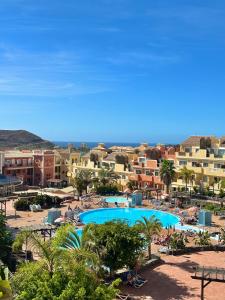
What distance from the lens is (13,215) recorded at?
155ft

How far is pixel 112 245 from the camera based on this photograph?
23875mm

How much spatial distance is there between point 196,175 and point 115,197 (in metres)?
12.3

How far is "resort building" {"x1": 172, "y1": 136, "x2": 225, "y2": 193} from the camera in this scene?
6062 centimetres

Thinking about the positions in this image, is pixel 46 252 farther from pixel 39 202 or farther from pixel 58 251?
pixel 39 202

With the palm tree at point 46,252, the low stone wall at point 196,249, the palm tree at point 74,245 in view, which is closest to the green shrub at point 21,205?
the low stone wall at point 196,249

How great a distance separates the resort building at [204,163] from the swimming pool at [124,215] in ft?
41.0

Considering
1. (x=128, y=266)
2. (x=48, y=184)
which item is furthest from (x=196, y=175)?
(x=128, y=266)

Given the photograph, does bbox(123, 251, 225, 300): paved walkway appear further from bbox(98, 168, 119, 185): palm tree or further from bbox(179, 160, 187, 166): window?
bbox(98, 168, 119, 185): palm tree

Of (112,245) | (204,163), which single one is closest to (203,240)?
(112,245)

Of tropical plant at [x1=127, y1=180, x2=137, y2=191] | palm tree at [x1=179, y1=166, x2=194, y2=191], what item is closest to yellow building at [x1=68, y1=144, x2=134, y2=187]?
tropical plant at [x1=127, y1=180, x2=137, y2=191]

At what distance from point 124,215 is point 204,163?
56.2ft

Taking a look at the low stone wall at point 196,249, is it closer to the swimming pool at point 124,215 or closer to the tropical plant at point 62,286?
the swimming pool at point 124,215

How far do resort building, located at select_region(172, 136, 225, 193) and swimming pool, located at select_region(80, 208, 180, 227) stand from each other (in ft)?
41.0

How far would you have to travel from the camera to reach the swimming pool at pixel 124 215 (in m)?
48.2
